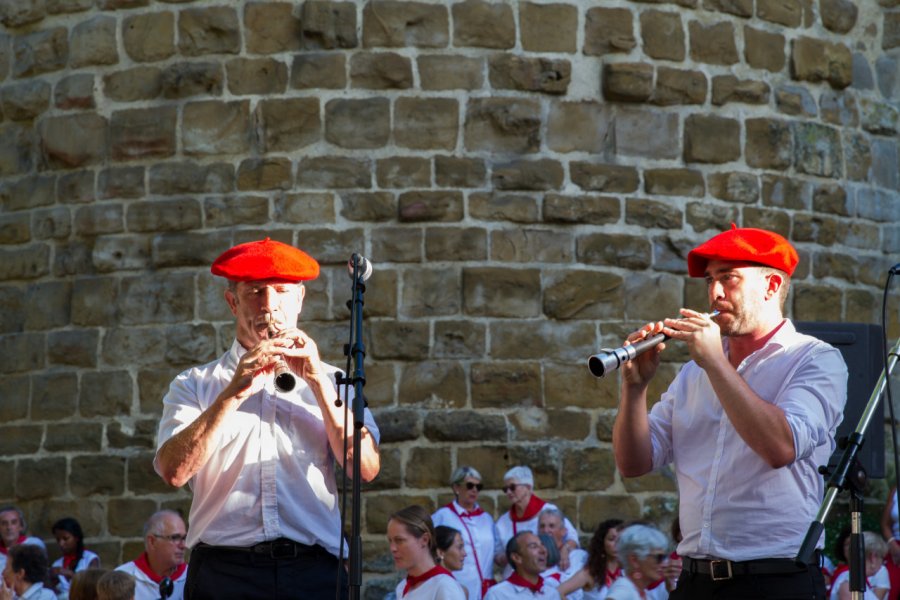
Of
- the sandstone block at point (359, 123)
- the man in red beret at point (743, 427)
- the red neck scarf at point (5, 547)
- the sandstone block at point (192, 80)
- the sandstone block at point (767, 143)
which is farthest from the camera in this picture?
the sandstone block at point (767, 143)

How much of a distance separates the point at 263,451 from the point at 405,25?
218 inches

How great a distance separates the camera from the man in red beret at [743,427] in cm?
434

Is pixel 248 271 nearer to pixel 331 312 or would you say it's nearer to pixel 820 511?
pixel 820 511

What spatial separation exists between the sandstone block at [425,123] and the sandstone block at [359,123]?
3.3 inches

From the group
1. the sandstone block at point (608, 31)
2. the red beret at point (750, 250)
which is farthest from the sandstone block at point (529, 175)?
the red beret at point (750, 250)

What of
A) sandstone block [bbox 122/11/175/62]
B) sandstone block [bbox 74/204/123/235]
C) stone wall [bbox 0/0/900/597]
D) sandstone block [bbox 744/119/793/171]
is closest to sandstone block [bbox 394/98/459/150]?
stone wall [bbox 0/0/900/597]

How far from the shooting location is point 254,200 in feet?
32.2

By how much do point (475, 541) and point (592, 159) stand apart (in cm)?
271

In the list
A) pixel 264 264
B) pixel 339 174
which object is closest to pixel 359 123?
pixel 339 174

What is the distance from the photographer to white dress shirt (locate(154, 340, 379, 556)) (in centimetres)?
472

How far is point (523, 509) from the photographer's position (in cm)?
955

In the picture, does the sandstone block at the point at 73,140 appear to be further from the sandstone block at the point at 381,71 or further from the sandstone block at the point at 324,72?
the sandstone block at the point at 381,71

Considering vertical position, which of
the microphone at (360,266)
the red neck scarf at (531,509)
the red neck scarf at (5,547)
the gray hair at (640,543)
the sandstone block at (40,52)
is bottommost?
the red neck scarf at (5,547)

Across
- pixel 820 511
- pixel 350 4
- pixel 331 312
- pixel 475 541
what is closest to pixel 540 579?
pixel 475 541
